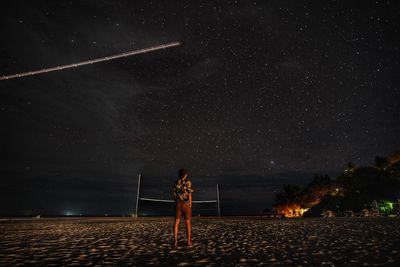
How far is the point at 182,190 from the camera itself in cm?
959

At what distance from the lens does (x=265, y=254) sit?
7352 millimetres

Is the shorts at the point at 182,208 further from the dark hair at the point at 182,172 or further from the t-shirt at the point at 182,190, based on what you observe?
the dark hair at the point at 182,172

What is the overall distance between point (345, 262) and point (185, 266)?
3.26 m

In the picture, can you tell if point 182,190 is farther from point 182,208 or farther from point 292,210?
point 292,210

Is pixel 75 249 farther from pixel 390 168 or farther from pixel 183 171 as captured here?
pixel 390 168

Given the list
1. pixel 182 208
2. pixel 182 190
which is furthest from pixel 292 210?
pixel 182 190

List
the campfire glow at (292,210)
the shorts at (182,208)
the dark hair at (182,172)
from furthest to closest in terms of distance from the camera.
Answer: the campfire glow at (292,210) < the dark hair at (182,172) < the shorts at (182,208)

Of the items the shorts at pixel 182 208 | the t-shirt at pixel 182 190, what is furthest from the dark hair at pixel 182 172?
the shorts at pixel 182 208

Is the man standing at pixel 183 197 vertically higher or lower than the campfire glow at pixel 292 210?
lower

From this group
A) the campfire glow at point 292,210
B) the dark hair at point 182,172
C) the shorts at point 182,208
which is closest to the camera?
the shorts at point 182,208

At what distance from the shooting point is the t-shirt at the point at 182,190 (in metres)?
9.57

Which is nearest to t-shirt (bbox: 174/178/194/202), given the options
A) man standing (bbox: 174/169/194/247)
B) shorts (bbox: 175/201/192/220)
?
man standing (bbox: 174/169/194/247)

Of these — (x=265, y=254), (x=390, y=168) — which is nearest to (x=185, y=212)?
(x=265, y=254)

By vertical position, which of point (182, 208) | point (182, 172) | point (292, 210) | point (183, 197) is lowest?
point (182, 208)
